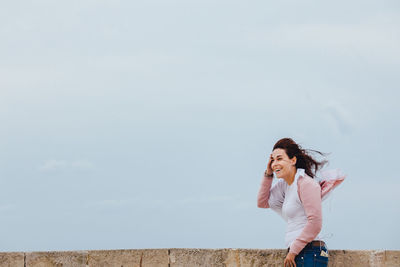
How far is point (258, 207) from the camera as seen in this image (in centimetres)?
445

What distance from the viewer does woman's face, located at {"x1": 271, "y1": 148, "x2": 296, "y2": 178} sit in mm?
4137

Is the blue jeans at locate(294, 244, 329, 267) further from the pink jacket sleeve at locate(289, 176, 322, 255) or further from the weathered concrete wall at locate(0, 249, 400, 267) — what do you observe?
the weathered concrete wall at locate(0, 249, 400, 267)

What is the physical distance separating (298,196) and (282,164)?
0.27 metres

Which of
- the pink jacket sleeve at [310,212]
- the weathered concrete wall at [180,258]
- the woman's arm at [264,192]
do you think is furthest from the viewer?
the weathered concrete wall at [180,258]

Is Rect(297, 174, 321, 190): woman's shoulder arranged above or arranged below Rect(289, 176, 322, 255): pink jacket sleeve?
above

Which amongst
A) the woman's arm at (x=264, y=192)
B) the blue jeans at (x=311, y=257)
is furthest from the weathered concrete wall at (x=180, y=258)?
the blue jeans at (x=311, y=257)

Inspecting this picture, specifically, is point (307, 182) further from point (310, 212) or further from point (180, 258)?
point (180, 258)

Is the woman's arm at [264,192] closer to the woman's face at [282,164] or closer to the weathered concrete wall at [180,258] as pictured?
the woman's face at [282,164]

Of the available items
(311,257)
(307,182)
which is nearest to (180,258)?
(311,257)

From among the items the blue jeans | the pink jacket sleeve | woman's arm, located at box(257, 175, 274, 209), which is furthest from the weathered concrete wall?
the pink jacket sleeve

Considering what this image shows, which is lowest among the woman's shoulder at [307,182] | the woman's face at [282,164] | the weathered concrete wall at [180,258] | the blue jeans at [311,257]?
the blue jeans at [311,257]

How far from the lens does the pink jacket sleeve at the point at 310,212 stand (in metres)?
3.87

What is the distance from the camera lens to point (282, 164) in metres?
4.13

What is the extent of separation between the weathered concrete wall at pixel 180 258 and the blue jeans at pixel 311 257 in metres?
1.17
